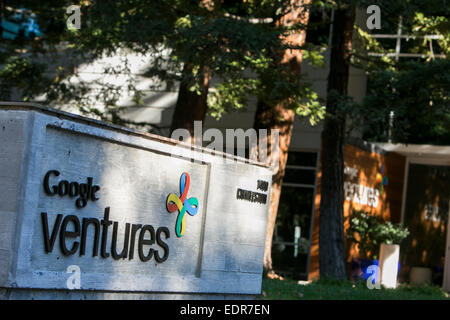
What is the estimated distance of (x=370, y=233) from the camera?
58.8 ft

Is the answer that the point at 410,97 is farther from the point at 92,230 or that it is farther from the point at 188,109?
the point at 92,230

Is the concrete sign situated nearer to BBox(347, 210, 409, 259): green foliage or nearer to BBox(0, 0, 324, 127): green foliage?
BBox(0, 0, 324, 127): green foliage

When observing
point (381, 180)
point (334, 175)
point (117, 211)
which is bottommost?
point (117, 211)

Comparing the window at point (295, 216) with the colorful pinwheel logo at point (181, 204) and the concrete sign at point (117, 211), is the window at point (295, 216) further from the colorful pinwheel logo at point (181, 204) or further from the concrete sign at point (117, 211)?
the colorful pinwheel logo at point (181, 204)

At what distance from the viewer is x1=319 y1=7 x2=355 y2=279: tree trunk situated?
14.5m

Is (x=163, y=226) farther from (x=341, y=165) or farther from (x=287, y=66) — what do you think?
(x=341, y=165)

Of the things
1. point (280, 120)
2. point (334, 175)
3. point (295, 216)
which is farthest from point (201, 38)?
point (295, 216)

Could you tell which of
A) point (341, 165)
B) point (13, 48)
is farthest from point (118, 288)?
point (13, 48)

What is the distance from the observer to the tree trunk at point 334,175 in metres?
14.5

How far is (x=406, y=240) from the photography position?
19.5 meters

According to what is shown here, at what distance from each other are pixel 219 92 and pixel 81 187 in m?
11.9

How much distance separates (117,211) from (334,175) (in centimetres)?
1012

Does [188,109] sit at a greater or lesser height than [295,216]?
greater

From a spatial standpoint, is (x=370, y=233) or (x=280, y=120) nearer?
(x=280, y=120)
